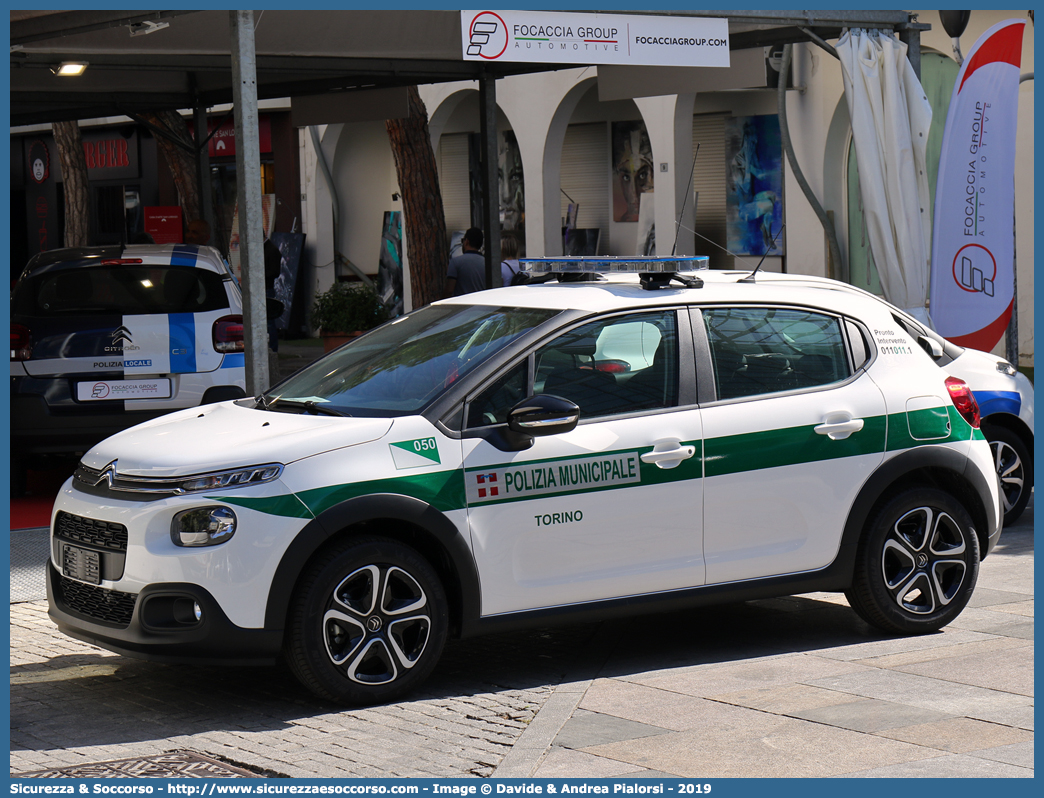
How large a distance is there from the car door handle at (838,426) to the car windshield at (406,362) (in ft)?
4.25

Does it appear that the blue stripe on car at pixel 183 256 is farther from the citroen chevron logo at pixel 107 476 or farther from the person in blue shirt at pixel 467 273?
the citroen chevron logo at pixel 107 476

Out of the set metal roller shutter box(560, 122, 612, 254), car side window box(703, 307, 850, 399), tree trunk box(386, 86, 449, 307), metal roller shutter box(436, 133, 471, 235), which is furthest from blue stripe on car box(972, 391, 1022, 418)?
metal roller shutter box(436, 133, 471, 235)

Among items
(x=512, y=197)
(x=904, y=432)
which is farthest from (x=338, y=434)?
(x=512, y=197)

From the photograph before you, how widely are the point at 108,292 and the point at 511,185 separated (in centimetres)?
1714

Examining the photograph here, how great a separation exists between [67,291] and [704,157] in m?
15.1

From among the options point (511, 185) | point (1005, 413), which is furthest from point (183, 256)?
point (511, 185)

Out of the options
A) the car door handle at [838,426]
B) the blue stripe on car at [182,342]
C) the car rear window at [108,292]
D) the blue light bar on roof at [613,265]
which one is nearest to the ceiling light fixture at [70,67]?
the car rear window at [108,292]

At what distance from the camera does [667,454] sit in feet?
19.4

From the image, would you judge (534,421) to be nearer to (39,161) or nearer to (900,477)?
(900,477)

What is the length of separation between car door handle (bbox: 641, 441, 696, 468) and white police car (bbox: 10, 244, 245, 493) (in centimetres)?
537

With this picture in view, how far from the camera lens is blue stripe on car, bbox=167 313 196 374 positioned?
10438 mm

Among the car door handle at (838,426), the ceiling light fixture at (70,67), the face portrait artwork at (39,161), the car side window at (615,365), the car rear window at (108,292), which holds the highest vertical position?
the face portrait artwork at (39,161)

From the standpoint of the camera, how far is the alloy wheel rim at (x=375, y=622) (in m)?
5.45

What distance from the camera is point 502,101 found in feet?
80.1
